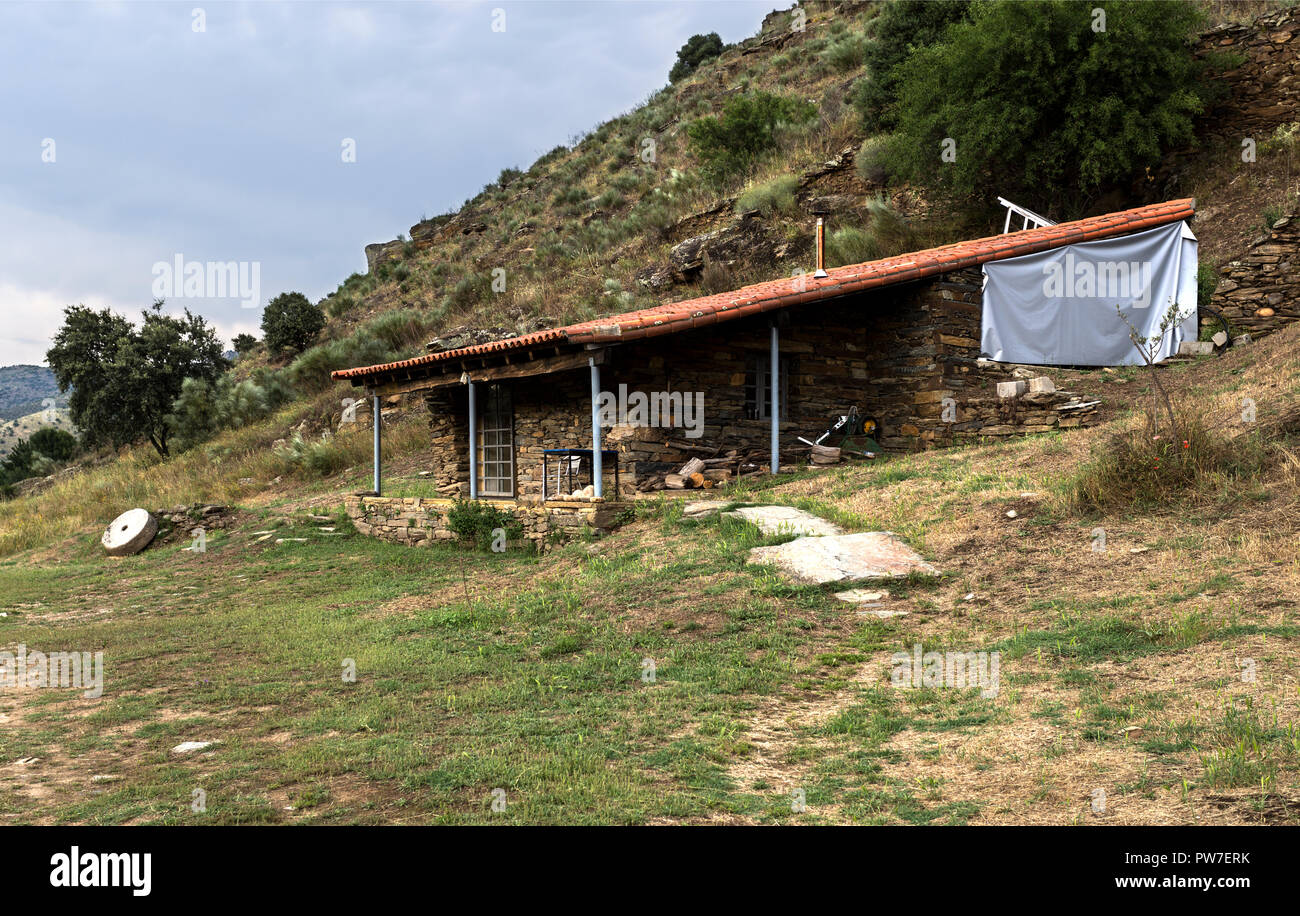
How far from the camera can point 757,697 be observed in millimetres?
6500

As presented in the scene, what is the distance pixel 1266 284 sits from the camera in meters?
15.6

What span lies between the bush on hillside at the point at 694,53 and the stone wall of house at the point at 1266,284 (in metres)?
39.1

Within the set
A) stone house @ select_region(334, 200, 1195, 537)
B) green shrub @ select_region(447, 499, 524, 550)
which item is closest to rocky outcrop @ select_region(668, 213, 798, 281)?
stone house @ select_region(334, 200, 1195, 537)

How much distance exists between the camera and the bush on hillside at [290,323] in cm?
3909

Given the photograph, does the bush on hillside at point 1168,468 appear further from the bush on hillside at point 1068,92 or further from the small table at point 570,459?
the bush on hillside at point 1068,92

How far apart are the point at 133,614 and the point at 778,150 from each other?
23.2 meters

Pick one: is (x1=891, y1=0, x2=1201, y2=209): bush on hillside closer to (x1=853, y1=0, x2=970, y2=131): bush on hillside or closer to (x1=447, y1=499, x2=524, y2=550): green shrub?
(x1=853, y1=0, x2=970, y2=131): bush on hillside

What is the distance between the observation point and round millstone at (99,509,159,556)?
674 inches

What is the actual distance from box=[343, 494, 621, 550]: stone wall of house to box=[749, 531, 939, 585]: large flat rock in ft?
10.8

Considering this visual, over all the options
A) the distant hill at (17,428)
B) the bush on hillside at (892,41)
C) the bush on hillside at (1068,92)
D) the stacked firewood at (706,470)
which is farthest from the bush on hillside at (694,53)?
the distant hill at (17,428)

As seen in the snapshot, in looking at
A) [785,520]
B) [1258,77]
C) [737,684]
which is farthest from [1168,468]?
[1258,77]

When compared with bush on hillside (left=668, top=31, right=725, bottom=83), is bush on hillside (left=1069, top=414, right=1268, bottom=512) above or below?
below

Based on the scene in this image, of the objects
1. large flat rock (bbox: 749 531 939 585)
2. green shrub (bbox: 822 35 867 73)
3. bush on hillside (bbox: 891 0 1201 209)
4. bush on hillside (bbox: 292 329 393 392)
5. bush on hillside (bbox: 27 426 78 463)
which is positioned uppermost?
green shrub (bbox: 822 35 867 73)
